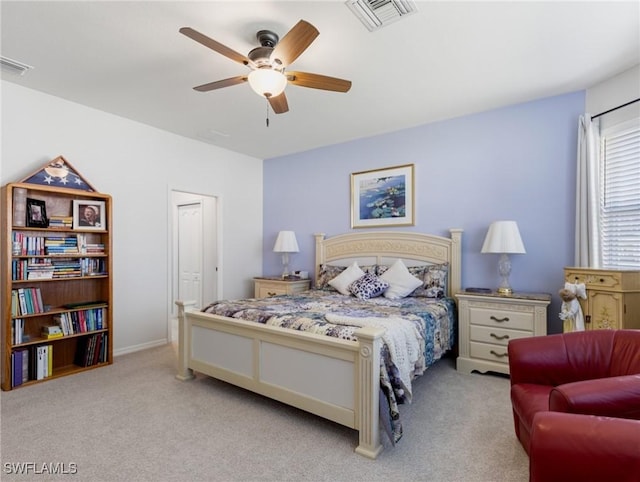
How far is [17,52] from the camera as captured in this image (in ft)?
8.52

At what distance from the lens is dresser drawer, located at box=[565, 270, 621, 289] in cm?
253

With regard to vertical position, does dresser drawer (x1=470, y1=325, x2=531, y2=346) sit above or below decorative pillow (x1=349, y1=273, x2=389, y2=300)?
below

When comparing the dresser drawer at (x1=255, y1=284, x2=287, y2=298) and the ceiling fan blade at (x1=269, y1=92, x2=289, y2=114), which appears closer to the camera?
the ceiling fan blade at (x1=269, y1=92, x2=289, y2=114)

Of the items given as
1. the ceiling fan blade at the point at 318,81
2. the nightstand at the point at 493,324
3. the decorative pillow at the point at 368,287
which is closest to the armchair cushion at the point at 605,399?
the nightstand at the point at 493,324

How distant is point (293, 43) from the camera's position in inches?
78.7

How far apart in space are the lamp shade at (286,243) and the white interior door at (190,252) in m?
1.45

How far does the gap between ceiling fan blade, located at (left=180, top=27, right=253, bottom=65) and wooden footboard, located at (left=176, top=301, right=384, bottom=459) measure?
186 centimetres

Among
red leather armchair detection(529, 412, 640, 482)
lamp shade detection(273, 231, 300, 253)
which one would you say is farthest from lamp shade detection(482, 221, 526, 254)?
lamp shade detection(273, 231, 300, 253)

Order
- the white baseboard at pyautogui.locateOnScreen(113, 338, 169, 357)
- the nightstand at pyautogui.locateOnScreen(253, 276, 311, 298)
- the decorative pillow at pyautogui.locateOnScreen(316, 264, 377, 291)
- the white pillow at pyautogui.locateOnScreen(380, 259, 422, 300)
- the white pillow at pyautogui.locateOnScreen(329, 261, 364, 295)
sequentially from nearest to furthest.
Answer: the white pillow at pyautogui.locateOnScreen(380, 259, 422, 300) → the white baseboard at pyautogui.locateOnScreen(113, 338, 169, 357) → the white pillow at pyautogui.locateOnScreen(329, 261, 364, 295) → the decorative pillow at pyautogui.locateOnScreen(316, 264, 377, 291) → the nightstand at pyautogui.locateOnScreen(253, 276, 311, 298)

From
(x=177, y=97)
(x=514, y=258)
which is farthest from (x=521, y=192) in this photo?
(x=177, y=97)

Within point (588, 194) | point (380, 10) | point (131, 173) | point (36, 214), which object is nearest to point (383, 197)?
point (588, 194)

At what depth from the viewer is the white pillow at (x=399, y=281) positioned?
3719 millimetres

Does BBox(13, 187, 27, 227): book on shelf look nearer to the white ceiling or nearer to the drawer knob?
the white ceiling

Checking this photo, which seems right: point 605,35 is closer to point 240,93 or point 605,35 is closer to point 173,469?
point 240,93
